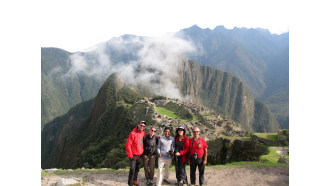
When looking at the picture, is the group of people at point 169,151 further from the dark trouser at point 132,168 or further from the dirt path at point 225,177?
the dirt path at point 225,177

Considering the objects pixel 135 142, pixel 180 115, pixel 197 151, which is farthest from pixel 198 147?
pixel 180 115

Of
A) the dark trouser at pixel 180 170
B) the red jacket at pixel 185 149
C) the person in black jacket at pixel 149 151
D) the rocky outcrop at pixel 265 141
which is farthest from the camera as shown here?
the rocky outcrop at pixel 265 141

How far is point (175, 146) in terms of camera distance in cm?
855

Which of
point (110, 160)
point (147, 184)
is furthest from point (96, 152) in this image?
point (147, 184)

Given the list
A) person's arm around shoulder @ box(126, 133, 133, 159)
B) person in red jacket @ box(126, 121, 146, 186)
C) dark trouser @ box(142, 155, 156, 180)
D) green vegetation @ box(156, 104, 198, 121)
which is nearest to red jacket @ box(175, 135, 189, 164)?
dark trouser @ box(142, 155, 156, 180)

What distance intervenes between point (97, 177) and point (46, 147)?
17211 centimetres

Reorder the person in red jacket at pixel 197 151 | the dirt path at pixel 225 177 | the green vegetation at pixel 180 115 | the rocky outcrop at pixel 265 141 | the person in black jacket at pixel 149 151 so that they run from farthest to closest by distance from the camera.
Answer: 1. the green vegetation at pixel 180 115
2. the rocky outcrop at pixel 265 141
3. the dirt path at pixel 225 177
4. the person in black jacket at pixel 149 151
5. the person in red jacket at pixel 197 151

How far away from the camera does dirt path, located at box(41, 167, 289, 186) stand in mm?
9438

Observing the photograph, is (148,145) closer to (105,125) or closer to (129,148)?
(129,148)

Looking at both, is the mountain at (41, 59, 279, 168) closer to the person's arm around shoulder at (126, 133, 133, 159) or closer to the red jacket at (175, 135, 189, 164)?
the person's arm around shoulder at (126, 133, 133, 159)

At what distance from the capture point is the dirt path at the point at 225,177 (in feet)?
31.0

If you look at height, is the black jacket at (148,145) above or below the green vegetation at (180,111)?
above

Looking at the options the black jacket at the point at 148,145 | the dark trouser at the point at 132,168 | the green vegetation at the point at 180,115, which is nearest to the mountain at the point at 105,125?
the green vegetation at the point at 180,115

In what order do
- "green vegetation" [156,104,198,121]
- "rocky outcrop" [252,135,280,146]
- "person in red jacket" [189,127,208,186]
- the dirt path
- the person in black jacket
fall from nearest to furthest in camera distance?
"person in red jacket" [189,127,208,186]
the person in black jacket
the dirt path
"rocky outcrop" [252,135,280,146]
"green vegetation" [156,104,198,121]
